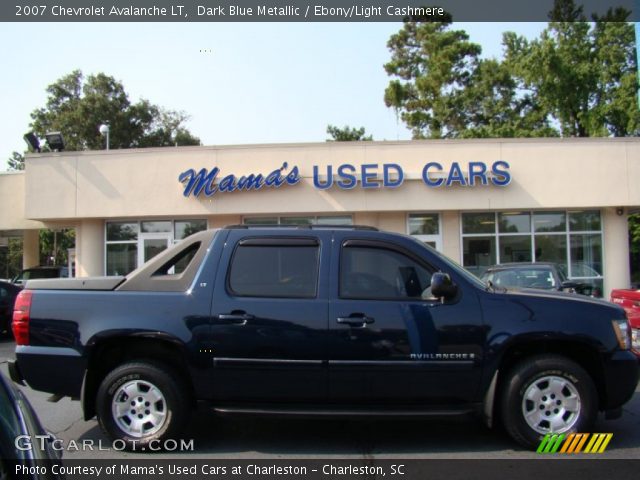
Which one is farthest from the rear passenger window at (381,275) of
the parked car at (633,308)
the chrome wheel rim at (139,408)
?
the parked car at (633,308)

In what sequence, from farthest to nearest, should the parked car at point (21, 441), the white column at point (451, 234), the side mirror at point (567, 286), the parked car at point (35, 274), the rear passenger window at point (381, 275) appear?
the parked car at point (35, 274)
the white column at point (451, 234)
the side mirror at point (567, 286)
the rear passenger window at point (381, 275)
the parked car at point (21, 441)

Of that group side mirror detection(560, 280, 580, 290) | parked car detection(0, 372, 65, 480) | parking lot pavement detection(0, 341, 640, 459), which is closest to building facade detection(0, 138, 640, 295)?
side mirror detection(560, 280, 580, 290)

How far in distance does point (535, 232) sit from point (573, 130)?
17.3 meters

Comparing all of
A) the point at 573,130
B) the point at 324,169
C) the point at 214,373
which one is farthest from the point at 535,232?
the point at 573,130

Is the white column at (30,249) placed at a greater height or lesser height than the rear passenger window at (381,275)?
greater

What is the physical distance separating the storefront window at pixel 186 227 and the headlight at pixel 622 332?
48.1 feet

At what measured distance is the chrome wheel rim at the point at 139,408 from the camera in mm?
4836

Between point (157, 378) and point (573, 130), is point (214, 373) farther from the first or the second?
point (573, 130)

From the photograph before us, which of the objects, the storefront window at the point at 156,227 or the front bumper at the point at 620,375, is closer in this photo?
the front bumper at the point at 620,375

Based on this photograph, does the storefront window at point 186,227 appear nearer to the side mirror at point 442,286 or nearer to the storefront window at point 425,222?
the storefront window at point 425,222

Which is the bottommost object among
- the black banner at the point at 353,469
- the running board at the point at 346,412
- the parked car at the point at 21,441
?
the black banner at the point at 353,469

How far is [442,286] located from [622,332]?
1652 mm

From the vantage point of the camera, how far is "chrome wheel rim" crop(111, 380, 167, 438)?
15.9 feet

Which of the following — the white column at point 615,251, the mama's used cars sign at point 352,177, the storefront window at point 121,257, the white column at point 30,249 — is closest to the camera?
the mama's used cars sign at point 352,177
